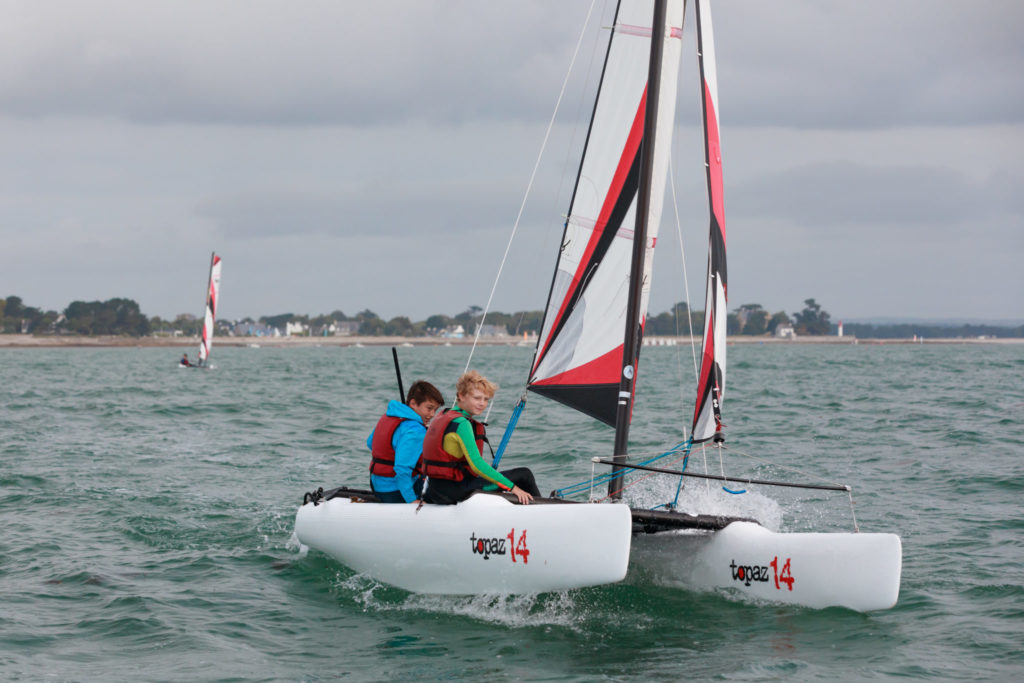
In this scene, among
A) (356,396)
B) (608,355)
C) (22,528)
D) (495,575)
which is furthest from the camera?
(356,396)

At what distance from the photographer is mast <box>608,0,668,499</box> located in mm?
6668

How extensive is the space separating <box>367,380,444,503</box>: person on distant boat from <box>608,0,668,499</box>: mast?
4.00ft

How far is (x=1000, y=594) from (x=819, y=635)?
136 cm

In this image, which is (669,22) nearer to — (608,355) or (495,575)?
(608,355)

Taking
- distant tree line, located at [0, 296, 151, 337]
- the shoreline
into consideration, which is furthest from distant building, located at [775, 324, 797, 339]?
distant tree line, located at [0, 296, 151, 337]

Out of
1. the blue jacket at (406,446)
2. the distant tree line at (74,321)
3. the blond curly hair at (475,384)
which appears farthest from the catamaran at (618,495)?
the distant tree line at (74,321)

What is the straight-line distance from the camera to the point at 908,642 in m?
5.36

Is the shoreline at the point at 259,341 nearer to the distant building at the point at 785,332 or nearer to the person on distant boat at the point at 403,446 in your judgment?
the distant building at the point at 785,332

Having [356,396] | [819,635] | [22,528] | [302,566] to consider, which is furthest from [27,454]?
[356,396]

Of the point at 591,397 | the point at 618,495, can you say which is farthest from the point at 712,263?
the point at 618,495

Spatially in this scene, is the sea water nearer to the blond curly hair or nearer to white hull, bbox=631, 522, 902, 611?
white hull, bbox=631, 522, 902, 611

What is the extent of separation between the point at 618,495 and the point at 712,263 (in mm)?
1663

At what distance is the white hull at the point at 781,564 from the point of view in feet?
18.6

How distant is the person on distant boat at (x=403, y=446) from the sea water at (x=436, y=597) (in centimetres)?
63
